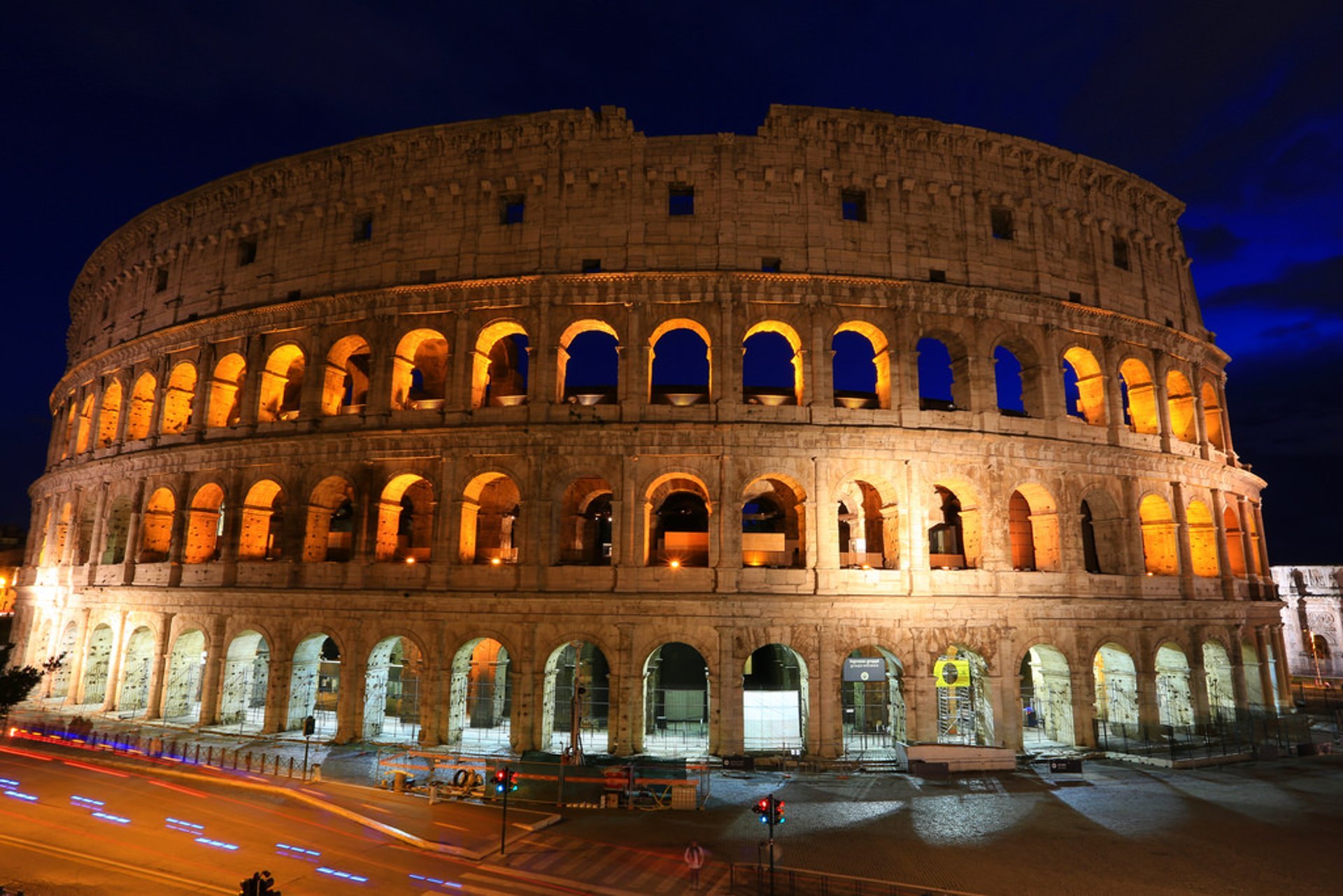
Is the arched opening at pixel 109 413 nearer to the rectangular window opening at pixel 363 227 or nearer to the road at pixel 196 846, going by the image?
the rectangular window opening at pixel 363 227

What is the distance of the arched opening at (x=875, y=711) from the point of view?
74.5ft

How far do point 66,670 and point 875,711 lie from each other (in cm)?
3220

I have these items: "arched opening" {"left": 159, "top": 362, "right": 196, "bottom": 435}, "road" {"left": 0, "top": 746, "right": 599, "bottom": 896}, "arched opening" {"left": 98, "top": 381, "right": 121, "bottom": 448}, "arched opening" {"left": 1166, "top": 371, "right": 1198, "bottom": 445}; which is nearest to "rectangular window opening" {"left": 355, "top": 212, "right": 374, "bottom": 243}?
"arched opening" {"left": 159, "top": 362, "right": 196, "bottom": 435}

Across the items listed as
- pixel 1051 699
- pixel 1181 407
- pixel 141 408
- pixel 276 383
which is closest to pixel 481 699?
pixel 276 383

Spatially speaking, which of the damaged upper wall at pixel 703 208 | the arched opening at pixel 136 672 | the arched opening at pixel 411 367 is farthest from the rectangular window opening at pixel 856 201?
the arched opening at pixel 136 672

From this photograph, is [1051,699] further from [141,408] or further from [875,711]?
[141,408]

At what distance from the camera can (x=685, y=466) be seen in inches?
904

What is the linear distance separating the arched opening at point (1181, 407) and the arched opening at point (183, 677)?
3757 cm

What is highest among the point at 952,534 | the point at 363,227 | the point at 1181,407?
the point at 363,227

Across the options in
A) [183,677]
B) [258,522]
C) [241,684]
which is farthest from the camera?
[183,677]

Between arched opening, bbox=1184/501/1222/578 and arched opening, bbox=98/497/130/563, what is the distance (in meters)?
41.9

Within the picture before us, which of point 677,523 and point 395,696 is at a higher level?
point 677,523

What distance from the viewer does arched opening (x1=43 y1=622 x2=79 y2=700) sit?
2945cm

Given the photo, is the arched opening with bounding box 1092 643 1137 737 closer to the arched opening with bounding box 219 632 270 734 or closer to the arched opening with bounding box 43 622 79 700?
the arched opening with bounding box 219 632 270 734
